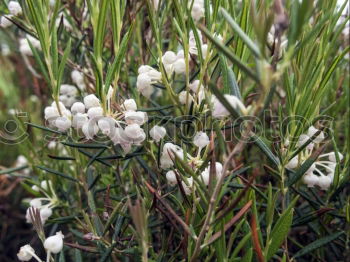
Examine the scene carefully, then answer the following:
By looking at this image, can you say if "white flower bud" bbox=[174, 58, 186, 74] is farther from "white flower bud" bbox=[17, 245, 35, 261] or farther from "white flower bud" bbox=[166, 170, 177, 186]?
"white flower bud" bbox=[17, 245, 35, 261]

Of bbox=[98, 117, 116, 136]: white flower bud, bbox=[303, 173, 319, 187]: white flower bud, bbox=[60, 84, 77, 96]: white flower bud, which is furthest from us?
bbox=[60, 84, 77, 96]: white flower bud

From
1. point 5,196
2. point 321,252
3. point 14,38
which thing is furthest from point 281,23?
point 5,196

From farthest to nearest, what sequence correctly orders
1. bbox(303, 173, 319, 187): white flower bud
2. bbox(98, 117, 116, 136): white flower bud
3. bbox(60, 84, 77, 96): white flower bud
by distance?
bbox(60, 84, 77, 96): white flower bud, bbox(303, 173, 319, 187): white flower bud, bbox(98, 117, 116, 136): white flower bud

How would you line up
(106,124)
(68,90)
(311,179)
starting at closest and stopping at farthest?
(106,124), (311,179), (68,90)

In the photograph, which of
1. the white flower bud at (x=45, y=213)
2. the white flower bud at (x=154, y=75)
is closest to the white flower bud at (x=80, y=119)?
the white flower bud at (x=154, y=75)

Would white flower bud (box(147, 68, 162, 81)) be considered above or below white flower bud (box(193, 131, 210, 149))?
above

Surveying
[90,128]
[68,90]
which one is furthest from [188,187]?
[68,90]

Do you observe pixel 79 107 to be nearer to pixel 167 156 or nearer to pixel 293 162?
pixel 167 156

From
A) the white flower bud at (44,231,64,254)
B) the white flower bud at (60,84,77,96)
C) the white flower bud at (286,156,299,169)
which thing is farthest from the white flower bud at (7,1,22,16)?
the white flower bud at (286,156,299,169)
